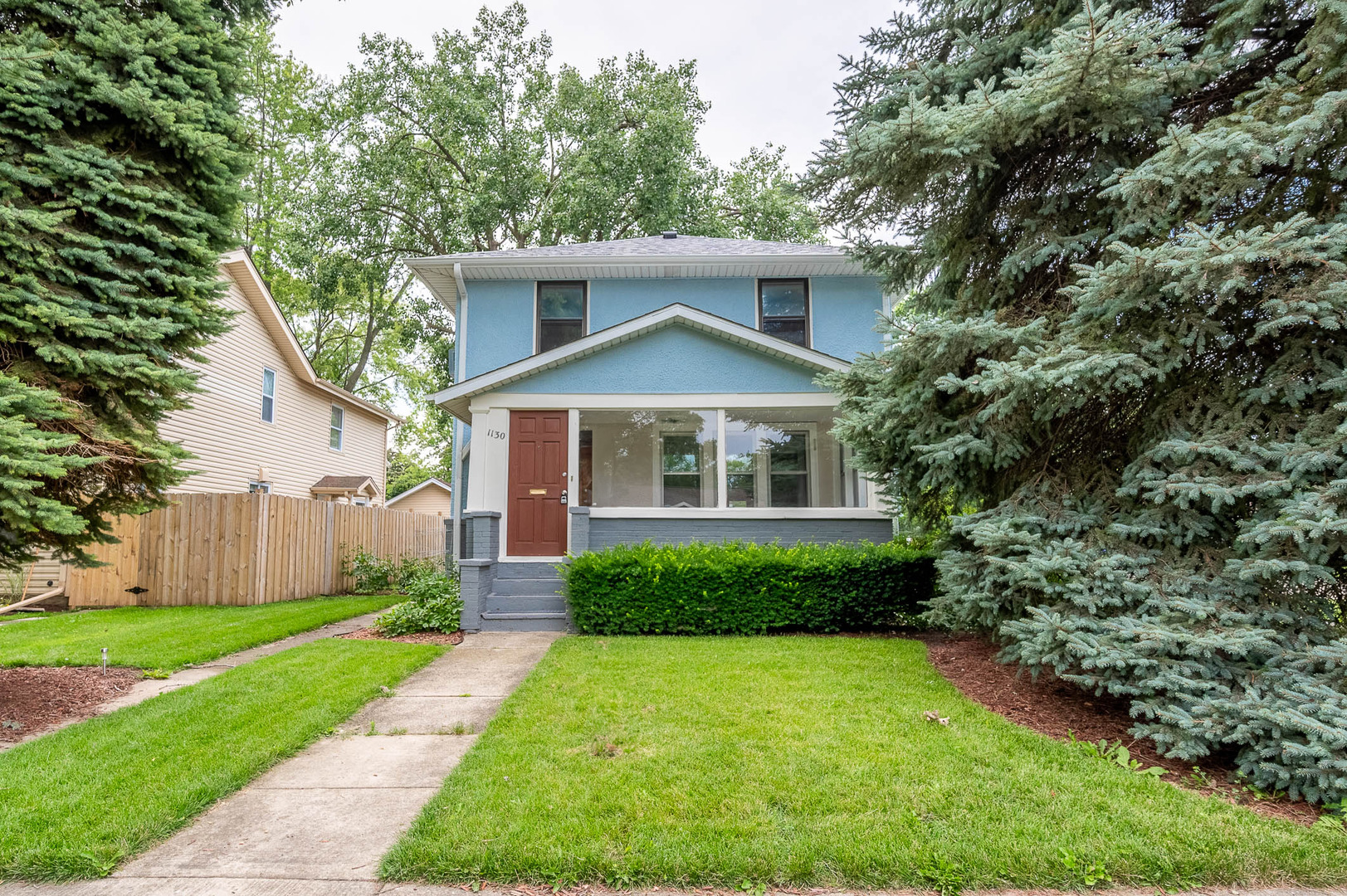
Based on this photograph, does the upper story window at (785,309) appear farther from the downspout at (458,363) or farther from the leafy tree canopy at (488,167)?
the leafy tree canopy at (488,167)

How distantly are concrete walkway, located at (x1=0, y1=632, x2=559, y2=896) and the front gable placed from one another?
213 inches

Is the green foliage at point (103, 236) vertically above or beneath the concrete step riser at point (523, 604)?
above

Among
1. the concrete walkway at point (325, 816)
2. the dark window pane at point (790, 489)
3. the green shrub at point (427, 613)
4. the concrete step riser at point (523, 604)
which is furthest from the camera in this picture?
the dark window pane at point (790, 489)

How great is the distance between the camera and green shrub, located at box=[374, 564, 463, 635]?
841cm

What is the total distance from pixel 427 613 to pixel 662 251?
7.66 metres

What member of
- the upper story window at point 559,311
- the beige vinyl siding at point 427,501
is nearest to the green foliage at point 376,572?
the upper story window at point 559,311

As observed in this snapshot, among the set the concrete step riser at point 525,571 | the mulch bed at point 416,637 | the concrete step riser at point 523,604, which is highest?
the concrete step riser at point 525,571

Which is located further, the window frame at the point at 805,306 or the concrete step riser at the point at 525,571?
the window frame at the point at 805,306

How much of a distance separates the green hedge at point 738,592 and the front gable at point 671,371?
2793mm

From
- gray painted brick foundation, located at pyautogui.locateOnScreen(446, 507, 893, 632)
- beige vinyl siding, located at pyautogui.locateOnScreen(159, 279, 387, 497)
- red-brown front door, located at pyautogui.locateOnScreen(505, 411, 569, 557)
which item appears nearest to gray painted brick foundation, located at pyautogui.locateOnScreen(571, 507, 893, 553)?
gray painted brick foundation, located at pyautogui.locateOnScreen(446, 507, 893, 632)

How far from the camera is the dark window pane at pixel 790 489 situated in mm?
10555

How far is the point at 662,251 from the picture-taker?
500 inches

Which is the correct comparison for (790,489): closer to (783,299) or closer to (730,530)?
(730,530)

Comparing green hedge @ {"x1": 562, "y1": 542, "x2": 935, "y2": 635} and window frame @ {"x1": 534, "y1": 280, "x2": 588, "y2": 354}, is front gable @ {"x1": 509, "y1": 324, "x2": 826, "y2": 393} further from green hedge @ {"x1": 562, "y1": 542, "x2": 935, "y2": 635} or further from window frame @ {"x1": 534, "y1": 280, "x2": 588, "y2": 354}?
green hedge @ {"x1": 562, "y1": 542, "x2": 935, "y2": 635}
